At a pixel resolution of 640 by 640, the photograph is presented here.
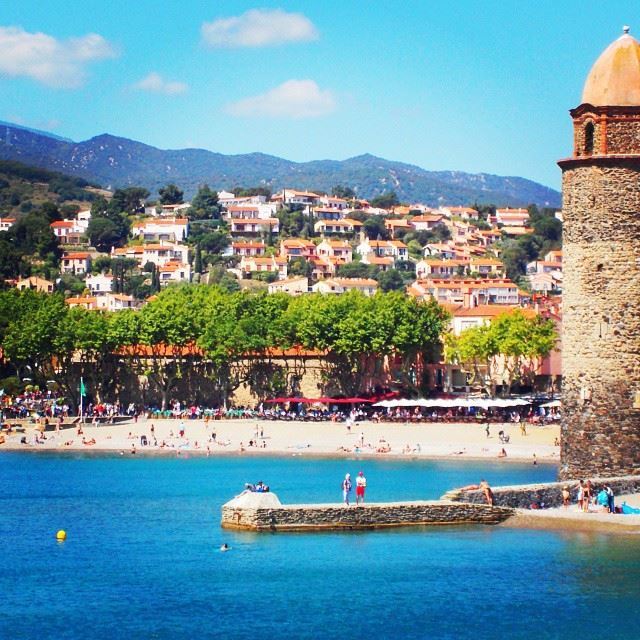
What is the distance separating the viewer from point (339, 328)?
79875mm

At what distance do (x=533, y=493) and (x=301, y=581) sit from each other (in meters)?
8.06

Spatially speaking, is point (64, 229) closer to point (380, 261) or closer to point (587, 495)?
point (380, 261)

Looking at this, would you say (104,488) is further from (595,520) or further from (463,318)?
(463,318)

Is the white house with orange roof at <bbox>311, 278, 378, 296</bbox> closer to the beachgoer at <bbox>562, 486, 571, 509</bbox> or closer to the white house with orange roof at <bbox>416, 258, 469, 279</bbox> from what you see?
the white house with orange roof at <bbox>416, 258, 469, 279</bbox>

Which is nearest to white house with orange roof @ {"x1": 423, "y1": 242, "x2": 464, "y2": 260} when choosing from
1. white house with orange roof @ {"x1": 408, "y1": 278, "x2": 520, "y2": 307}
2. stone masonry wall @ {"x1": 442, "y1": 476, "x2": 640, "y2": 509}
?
white house with orange roof @ {"x1": 408, "y1": 278, "x2": 520, "y2": 307}

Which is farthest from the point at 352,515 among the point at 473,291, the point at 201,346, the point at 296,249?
the point at 296,249

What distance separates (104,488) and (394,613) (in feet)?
74.3

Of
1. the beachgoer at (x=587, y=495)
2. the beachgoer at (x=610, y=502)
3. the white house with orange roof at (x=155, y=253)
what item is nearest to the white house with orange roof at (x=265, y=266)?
the white house with orange roof at (x=155, y=253)

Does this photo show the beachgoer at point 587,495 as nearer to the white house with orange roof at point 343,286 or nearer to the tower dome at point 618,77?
the tower dome at point 618,77

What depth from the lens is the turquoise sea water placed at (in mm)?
28094

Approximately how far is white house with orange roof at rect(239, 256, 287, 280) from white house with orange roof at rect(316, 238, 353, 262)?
45.7 ft

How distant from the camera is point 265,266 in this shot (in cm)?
16900

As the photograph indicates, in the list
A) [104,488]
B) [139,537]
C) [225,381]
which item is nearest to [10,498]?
[104,488]

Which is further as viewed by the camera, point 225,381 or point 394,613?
point 225,381
